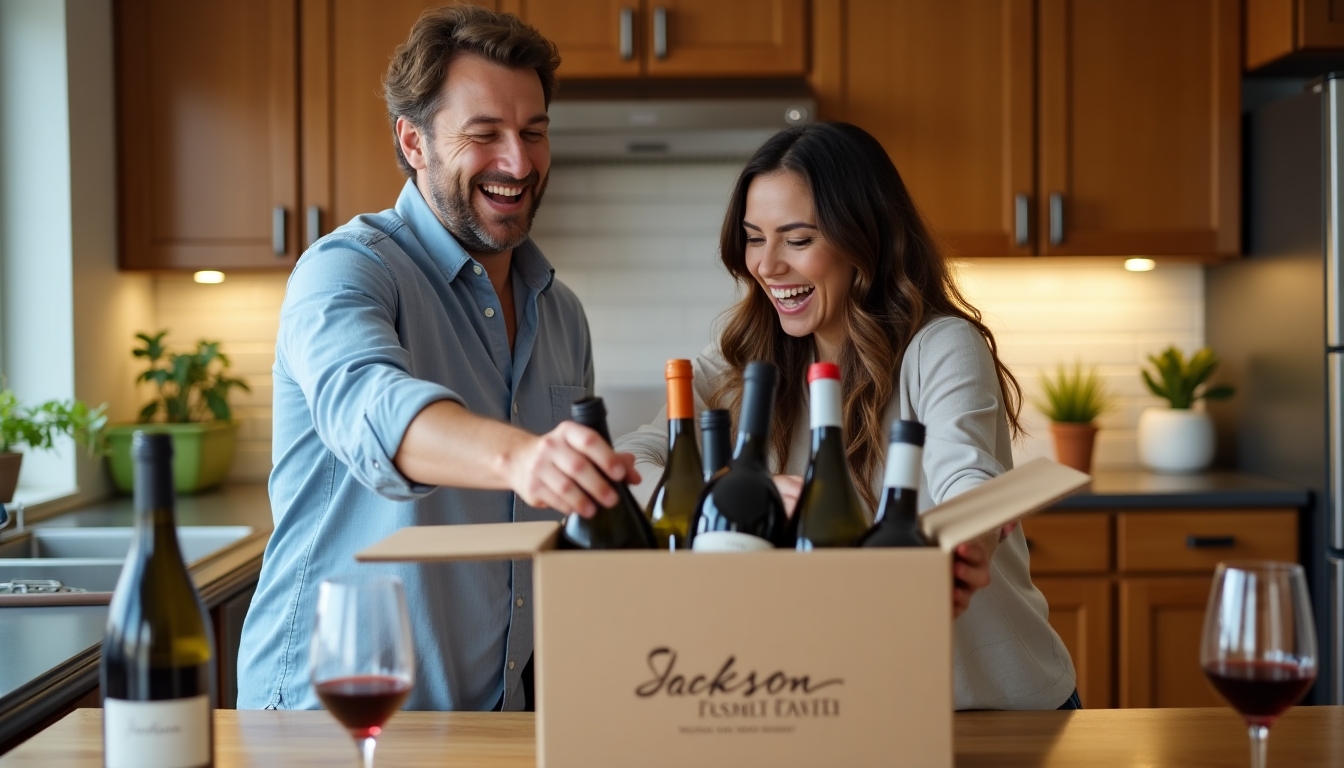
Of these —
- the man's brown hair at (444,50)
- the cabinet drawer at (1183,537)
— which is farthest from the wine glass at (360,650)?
the cabinet drawer at (1183,537)

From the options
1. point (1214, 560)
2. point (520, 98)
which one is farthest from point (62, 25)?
point (1214, 560)

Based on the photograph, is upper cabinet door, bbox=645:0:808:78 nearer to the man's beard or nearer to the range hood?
the range hood

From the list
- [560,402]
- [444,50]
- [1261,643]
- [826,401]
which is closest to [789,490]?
[826,401]

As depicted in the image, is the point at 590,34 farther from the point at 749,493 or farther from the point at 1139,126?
the point at 749,493

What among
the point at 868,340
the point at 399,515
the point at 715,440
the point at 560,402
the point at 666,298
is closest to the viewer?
the point at 715,440

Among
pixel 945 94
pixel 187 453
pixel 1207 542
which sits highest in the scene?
pixel 945 94

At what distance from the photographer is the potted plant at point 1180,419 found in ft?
11.0

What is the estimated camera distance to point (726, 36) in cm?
323

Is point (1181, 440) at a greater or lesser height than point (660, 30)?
lesser

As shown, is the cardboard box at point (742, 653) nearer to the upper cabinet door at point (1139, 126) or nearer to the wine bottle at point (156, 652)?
the wine bottle at point (156, 652)

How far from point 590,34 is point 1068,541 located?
177cm

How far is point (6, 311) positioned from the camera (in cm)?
303

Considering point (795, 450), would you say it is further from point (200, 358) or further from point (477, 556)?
point (200, 358)

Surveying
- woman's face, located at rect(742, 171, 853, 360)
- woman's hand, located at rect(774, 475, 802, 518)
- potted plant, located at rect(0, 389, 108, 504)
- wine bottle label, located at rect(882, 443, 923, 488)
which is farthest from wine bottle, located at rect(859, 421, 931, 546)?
potted plant, located at rect(0, 389, 108, 504)
